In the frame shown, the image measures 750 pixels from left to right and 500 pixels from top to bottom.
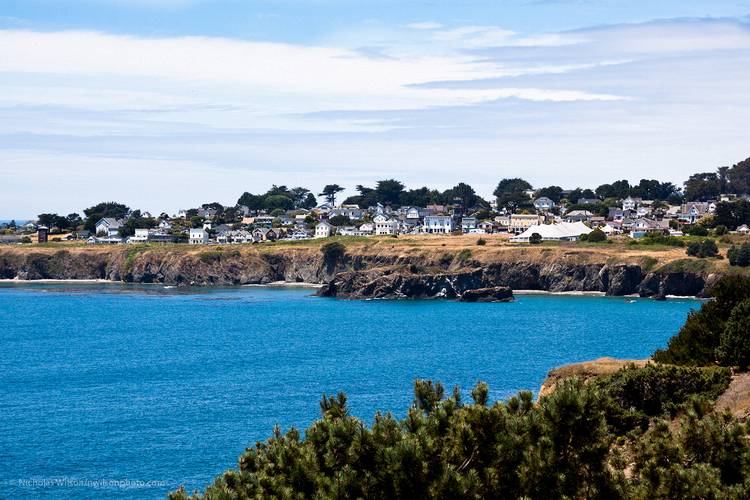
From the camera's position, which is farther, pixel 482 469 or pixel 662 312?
pixel 662 312

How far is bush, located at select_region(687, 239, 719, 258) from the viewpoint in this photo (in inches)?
5517

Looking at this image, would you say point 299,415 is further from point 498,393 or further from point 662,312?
point 662,312

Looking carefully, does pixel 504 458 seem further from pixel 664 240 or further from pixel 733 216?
pixel 733 216

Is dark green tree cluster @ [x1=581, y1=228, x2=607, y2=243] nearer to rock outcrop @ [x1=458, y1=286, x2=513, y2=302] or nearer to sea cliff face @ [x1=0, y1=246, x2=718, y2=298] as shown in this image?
sea cliff face @ [x1=0, y1=246, x2=718, y2=298]

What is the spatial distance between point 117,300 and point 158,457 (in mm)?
100488

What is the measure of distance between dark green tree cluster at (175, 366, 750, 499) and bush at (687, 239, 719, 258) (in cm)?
12123

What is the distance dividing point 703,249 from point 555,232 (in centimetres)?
3497

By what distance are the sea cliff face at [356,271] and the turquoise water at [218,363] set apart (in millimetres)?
5353

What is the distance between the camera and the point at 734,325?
41.6 meters

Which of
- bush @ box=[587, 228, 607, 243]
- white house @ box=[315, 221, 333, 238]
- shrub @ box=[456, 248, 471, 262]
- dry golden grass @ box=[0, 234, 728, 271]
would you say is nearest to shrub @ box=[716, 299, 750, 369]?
dry golden grass @ box=[0, 234, 728, 271]

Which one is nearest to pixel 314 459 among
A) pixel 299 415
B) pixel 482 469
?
pixel 482 469

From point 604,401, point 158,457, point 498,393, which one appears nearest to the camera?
point 604,401

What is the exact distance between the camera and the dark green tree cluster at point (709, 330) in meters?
43.8

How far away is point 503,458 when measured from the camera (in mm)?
22359
